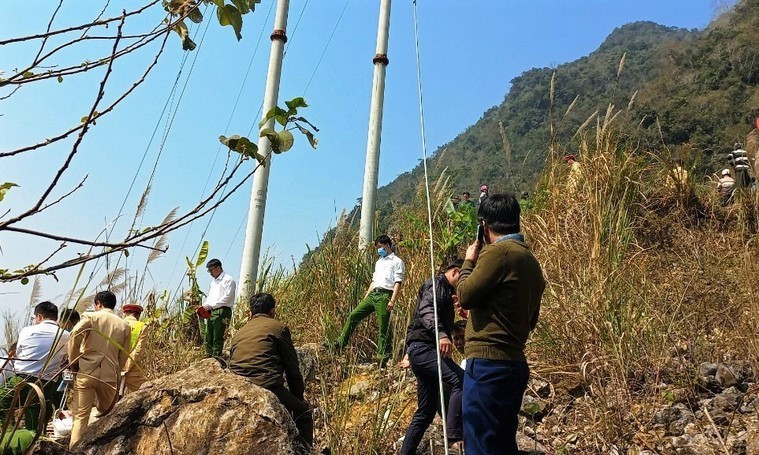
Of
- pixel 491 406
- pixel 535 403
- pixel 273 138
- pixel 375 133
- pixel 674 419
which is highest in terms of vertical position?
pixel 375 133

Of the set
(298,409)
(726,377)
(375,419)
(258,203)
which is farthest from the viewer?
(258,203)

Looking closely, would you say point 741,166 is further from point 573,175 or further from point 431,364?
point 431,364

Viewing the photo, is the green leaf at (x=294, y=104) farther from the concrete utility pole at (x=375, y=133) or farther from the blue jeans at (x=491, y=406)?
the concrete utility pole at (x=375, y=133)

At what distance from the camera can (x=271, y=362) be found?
4.68 m

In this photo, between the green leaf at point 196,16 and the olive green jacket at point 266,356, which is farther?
the olive green jacket at point 266,356

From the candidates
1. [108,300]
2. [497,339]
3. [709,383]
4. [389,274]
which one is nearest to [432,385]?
[497,339]

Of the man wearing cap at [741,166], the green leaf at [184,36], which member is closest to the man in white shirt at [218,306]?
the green leaf at [184,36]

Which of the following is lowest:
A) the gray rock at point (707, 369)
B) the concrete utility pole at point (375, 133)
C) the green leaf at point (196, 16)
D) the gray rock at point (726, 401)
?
the gray rock at point (726, 401)

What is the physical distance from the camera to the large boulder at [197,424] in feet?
9.71

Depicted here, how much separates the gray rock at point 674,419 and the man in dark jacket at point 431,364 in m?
1.34

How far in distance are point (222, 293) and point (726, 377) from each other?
530 centimetres

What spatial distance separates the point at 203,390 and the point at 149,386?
376 millimetres

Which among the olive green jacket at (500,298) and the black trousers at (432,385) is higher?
the olive green jacket at (500,298)

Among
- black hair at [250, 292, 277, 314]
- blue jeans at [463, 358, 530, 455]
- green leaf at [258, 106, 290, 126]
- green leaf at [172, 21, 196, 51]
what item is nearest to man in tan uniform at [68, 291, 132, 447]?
black hair at [250, 292, 277, 314]
